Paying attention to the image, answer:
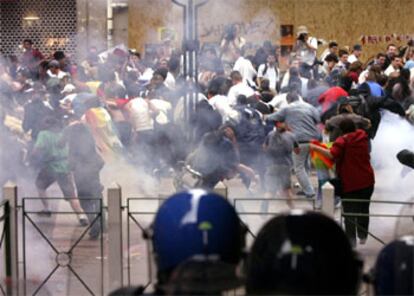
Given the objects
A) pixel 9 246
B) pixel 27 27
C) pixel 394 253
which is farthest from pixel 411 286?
pixel 27 27

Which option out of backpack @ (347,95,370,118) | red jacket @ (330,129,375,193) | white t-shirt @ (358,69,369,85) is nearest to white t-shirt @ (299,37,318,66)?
white t-shirt @ (358,69,369,85)

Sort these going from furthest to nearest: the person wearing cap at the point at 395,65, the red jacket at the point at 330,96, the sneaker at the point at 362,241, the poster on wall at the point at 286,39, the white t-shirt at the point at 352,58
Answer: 1. the white t-shirt at the point at 352,58
2. the person wearing cap at the point at 395,65
3. the poster on wall at the point at 286,39
4. the red jacket at the point at 330,96
5. the sneaker at the point at 362,241

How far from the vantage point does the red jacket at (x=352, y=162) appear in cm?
973

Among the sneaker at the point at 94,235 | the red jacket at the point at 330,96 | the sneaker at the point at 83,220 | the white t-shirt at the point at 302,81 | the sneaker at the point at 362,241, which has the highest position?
the white t-shirt at the point at 302,81

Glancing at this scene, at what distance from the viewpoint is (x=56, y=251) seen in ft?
29.7

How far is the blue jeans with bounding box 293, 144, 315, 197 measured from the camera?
39.2ft

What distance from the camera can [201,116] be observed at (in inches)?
472

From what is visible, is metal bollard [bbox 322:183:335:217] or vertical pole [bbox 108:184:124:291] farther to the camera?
vertical pole [bbox 108:184:124:291]

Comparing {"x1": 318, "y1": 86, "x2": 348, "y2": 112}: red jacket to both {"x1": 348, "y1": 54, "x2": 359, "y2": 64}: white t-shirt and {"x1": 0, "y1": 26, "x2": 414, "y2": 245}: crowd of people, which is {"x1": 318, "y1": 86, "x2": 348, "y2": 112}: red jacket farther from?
{"x1": 348, "y1": 54, "x2": 359, "y2": 64}: white t-shirt

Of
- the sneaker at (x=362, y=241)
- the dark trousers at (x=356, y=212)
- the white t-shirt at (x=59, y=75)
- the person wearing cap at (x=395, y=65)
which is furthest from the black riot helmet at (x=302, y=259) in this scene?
the person wearing cap at (x=395, y=65)

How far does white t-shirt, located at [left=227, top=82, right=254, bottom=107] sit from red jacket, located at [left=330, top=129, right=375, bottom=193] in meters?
2.84

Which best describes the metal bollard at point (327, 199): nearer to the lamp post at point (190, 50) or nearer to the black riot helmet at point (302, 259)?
the lamp post at point (190, 50)

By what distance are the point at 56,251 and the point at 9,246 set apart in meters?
0.46

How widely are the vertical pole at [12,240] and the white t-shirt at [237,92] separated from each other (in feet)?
13.7
